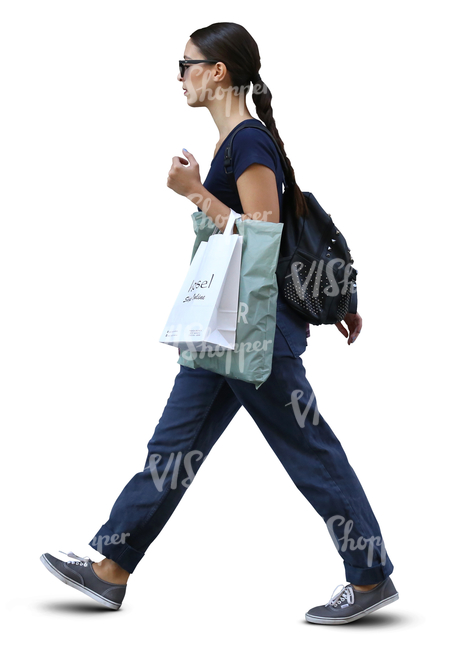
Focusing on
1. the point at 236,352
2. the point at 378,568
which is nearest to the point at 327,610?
the point at 378,568

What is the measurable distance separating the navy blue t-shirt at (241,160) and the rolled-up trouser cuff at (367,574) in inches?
54.2

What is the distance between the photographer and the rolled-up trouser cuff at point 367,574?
130 inches

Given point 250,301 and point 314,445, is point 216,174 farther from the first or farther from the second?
point 314,445

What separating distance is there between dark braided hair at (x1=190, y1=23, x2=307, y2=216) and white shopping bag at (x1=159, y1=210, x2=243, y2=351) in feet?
1.02

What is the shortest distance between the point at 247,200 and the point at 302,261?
318mm

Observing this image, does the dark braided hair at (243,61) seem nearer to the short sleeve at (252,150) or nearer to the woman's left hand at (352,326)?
the short sleeve at (252,150)

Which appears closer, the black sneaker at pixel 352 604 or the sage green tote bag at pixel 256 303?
the sage green tote bag at pixel 256 303

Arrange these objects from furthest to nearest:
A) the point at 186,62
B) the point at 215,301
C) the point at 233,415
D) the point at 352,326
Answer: the point at 352,326, the point at 233,415, the point at 186,62, the point at 215,301

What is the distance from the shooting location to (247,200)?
3143 millimetres

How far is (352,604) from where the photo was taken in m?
3.32

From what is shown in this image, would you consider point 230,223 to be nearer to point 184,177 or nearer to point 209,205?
point 209,205

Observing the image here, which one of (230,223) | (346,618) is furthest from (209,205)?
(346,618)

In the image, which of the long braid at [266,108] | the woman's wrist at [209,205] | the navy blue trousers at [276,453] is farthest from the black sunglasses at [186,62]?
the navy blue trousers at [276,453]

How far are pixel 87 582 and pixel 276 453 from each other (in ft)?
2.85
